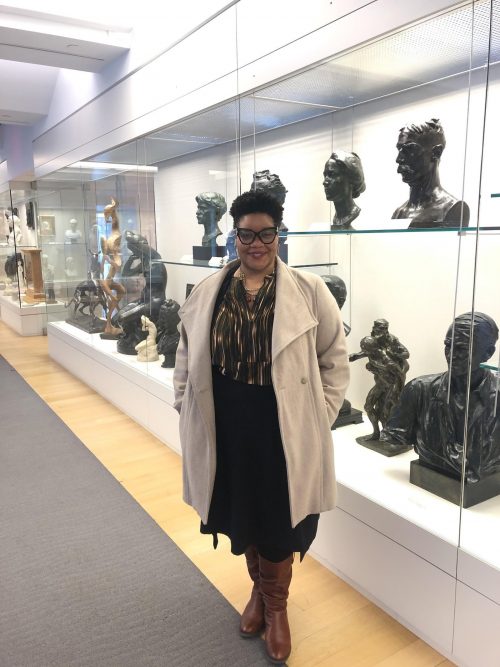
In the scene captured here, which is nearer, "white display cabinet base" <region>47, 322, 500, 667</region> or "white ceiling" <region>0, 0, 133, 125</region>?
"white display cabinet base" <region>47, 322, 500, 667</region>

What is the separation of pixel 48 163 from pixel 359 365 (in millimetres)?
4960

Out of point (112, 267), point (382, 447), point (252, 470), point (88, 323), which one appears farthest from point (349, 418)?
point (88, 323)

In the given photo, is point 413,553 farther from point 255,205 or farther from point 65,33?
point 65,33

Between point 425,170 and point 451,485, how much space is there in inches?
48.4

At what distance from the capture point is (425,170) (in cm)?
221

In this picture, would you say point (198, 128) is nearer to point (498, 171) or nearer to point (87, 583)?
point (498, 171)

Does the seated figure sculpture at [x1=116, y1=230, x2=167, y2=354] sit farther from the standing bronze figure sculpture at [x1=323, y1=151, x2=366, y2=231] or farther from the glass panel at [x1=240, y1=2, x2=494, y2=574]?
the standing bronze figure sculpture at [x1=323, y1=151, x2=366, y2=231]

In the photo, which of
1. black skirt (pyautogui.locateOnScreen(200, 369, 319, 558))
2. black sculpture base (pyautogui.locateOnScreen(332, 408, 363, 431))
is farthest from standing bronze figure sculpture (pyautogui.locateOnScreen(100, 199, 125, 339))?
black skirt (pyautogui.locateOnScreen(200, 369, 319, 558))

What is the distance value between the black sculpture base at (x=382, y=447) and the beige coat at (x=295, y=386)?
0.91 metres

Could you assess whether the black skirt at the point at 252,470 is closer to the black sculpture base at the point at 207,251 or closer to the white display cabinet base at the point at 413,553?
the white display cabinet base at the point at 413,553

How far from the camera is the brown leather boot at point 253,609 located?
1.99 meters

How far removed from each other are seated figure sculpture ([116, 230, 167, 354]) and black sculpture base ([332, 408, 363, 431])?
200cm

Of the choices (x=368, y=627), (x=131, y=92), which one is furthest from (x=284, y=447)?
(x=131, y=92)

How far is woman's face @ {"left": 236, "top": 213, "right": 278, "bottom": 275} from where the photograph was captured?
163 cm
